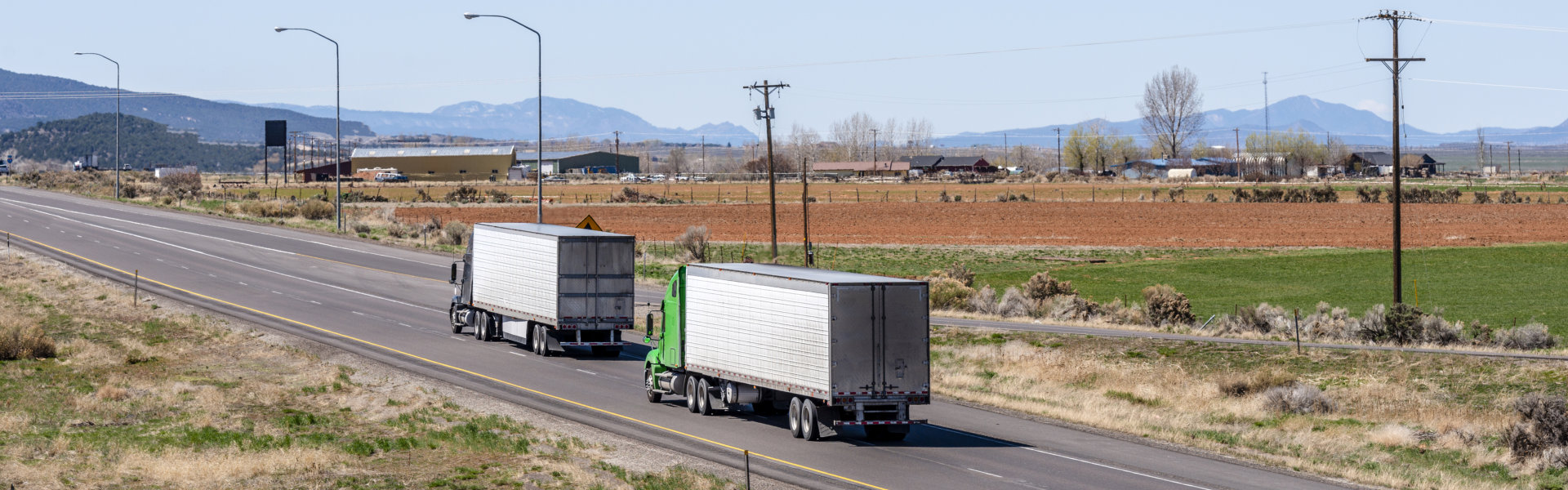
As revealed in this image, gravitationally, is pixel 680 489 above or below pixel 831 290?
below

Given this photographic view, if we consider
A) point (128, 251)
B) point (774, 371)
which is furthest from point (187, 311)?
point (774, 371)

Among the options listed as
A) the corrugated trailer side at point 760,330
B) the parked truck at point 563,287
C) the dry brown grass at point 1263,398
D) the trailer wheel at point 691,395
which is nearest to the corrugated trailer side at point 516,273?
the parked truck at point 563,287

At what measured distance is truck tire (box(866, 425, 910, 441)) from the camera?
24.6 metres

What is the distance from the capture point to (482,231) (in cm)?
4012

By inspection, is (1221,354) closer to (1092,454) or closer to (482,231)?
(1092,454)

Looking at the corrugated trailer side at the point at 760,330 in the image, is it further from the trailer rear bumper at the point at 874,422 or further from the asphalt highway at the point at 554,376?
the asphalt highway at the point at 554,376

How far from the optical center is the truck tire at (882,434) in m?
24.6

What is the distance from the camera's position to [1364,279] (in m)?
57.2

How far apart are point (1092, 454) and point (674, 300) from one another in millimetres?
8888

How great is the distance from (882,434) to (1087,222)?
67302mm

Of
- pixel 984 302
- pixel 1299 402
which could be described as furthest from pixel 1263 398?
pixel 984 302

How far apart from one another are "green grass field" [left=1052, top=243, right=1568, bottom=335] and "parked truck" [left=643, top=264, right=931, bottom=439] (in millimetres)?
27001

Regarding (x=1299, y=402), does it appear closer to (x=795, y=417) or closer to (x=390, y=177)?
(x=795, y=417)

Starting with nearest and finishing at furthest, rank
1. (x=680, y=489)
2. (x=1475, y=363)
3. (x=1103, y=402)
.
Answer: (x=680, y=489) → (x=1103, y=402) → (x=1475, y=363)
